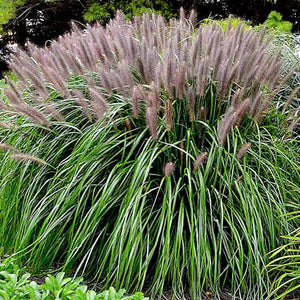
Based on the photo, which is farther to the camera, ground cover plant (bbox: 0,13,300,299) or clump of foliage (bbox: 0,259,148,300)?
ground cover plant (bbox: 0,13,300,299)

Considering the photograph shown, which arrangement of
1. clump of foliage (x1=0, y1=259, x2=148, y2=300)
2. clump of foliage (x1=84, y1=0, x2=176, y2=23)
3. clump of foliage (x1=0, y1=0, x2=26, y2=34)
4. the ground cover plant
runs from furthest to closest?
clump of foliage (x1=0, y1=0, x2=26, y2=34), clump of foliage (x1=84, y1=0, x2=176, y2=23), the ground cover plant, clump of foliage (x1=0, y1=259, x2=148, y2=300)

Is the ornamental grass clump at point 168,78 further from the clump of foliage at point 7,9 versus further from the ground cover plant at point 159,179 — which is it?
the clump of foliage at point 7,9

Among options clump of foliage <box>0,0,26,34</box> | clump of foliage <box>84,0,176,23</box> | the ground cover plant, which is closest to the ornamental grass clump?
the ground cover plant

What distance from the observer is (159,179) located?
8.42ft

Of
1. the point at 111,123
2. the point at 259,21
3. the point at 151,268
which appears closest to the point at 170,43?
the point at 111,123

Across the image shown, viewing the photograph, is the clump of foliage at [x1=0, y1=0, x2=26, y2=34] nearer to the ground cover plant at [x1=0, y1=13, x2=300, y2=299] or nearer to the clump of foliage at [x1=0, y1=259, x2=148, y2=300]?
the ground cover plant at [x1=0, y1=13, x2=300, y2=299]

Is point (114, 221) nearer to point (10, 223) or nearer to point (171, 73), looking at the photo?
point (10, 223)

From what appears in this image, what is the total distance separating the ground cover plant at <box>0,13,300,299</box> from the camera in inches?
90.5

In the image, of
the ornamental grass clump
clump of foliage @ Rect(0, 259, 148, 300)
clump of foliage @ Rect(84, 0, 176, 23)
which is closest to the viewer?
clump of foliage @ Rect(0, 259, 148, 300)

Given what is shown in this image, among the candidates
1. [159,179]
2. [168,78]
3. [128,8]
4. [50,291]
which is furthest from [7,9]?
[50,291]

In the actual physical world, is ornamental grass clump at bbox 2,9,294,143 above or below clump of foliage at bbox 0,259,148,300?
above

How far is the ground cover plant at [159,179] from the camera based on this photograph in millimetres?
2299

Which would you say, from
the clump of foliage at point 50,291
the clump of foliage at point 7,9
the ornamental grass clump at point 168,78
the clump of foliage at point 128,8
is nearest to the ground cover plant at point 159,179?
the ornamental grass clump at point 168,78

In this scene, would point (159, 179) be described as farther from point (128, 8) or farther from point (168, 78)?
point (128, 8)
